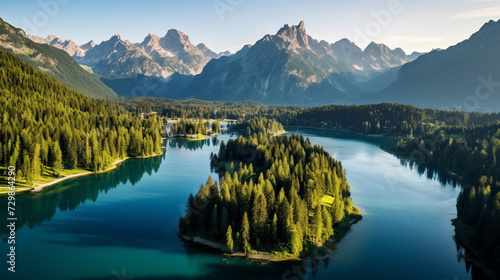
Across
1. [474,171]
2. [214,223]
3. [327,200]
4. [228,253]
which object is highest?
[474,171]

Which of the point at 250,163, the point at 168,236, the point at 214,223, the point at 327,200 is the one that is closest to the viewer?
the point at 214,223

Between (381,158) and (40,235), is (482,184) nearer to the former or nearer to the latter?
(381,158)

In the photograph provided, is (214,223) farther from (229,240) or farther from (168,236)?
(168,236)

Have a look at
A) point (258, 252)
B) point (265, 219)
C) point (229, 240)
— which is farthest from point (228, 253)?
point (265, 219)

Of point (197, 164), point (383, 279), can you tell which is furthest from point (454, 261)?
point (197, 164)

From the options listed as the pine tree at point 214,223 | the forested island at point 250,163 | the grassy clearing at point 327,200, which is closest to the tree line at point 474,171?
the forested island at point 250,163
